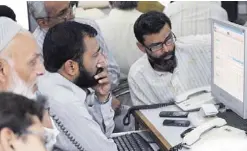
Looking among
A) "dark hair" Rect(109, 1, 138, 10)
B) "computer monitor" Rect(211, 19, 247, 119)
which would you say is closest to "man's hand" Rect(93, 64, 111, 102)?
"computer monitor" Rect(211, 19, 247, 119)

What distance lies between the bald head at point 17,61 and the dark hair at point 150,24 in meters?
0.91

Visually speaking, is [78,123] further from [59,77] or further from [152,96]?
[152,96]

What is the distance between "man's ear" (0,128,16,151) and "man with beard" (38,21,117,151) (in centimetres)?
83

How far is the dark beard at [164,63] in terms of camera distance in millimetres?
2535

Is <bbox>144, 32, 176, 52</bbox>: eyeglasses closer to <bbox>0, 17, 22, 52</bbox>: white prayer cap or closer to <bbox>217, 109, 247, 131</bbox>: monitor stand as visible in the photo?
<bbox>217, 109, 247, 131</bbox>: monitor stand

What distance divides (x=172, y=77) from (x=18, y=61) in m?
1.09

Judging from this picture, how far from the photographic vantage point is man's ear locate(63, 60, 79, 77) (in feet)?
6.56

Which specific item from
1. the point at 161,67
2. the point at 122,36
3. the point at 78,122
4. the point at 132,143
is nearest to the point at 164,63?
the point at 161,67

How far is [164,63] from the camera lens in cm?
255

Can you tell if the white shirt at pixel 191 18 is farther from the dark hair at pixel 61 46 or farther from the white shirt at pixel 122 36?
the dark hair at pixel 61 46

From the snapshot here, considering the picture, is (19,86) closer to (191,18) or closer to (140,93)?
(140,93)

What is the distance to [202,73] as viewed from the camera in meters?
2.66

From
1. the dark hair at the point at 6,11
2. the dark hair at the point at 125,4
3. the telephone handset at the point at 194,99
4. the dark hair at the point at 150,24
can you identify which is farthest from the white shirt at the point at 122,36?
the telephone handset at the point at 194,99

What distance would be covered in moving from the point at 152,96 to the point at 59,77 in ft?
2.61
